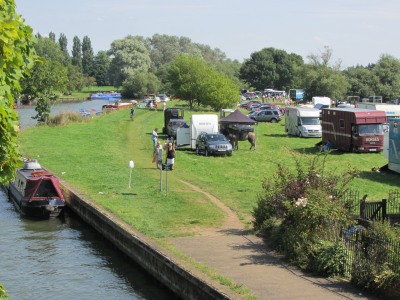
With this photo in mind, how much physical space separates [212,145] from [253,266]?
25.5 m

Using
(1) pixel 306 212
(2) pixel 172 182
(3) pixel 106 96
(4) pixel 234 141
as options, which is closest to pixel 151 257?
(1) pixel 306 212

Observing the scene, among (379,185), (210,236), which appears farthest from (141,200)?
(379,185)

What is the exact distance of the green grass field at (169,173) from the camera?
2494 centimetres

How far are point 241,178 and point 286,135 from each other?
2391cm

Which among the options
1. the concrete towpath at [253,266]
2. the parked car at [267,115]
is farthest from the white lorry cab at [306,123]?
the concrete towpath at [253,266]

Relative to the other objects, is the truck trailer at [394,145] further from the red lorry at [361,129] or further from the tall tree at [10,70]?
the tall tree at [10,70]

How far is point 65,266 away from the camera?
71.7 ft

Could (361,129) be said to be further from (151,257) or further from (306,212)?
(306,212)

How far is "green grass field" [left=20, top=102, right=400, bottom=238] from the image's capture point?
24.9m

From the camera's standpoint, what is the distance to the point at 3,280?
20281 mm

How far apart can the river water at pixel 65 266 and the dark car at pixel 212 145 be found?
52.0 ft

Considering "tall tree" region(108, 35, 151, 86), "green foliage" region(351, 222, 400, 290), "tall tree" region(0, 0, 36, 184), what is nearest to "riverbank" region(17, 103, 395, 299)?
"green foliage" region(351, 222, 400, 290)

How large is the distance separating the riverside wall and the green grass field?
0.50m

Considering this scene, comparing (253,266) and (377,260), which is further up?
(377,260)
